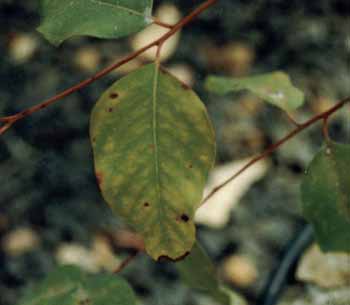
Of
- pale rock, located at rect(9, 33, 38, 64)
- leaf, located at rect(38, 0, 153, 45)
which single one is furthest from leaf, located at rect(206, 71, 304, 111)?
pale rock, located at rect(9, 33, 38, 64)

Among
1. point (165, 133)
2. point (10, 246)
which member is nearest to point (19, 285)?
point (10, 246)

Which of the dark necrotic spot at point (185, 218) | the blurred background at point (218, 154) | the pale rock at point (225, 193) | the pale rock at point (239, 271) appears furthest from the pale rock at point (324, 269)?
the dark necrotic spot at point (185, 218)

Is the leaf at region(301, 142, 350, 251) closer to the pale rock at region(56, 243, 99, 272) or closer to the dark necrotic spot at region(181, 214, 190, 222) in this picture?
the dark necrotic spot at region(181, 214, 190, 222)

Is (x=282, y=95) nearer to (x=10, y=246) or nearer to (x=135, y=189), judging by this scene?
(x=135, y=189)

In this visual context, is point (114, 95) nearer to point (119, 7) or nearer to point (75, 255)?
point (119, 7)

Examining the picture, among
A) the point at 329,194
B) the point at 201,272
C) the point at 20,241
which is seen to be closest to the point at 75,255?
the point at 20,241
